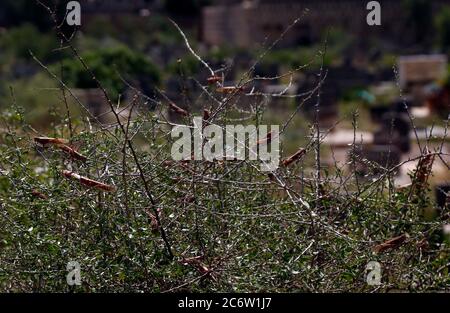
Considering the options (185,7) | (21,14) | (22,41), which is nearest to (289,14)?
(185,7)

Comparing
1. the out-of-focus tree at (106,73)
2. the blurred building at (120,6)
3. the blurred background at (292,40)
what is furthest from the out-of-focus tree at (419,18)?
the out-of-focus tree at (106,73)

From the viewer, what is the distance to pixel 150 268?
2.95m

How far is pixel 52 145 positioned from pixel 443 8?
41494 millimetres

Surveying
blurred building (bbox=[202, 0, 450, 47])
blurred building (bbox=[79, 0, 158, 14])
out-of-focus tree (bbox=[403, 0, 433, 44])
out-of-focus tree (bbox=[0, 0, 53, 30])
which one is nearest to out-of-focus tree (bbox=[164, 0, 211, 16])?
blurred building (bbox=[202, 0, 450, 47])

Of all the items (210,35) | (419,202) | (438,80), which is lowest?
(419,202)

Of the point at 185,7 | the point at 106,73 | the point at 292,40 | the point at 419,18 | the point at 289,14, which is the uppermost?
the point at 185,7

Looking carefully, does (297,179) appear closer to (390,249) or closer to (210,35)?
(390,249)

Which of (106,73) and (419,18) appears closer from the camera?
(106,73)

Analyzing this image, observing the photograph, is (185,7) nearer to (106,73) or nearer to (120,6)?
(120,6)

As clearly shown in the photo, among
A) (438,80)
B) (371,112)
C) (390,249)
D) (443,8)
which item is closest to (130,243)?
(390,249)

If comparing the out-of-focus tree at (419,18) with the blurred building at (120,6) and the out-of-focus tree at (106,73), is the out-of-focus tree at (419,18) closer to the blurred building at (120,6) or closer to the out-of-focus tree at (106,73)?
the blurred building at (120,6)

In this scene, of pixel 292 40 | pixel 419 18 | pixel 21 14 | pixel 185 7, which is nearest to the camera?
pixel 21 14

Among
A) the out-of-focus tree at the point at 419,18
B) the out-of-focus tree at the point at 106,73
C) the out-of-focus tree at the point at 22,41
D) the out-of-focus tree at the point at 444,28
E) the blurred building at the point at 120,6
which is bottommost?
the out-of-focus tree at the point at 106,73
